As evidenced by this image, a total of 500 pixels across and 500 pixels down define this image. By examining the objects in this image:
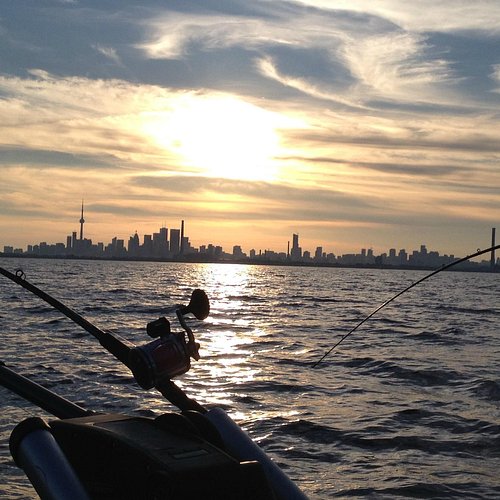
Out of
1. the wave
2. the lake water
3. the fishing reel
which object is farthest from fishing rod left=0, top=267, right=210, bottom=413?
the wave

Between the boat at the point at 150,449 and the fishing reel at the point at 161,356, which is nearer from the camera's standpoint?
the boat at the point at 150,449

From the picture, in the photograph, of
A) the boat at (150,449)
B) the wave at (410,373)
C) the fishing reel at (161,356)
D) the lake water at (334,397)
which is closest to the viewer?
the boat at (150,449)

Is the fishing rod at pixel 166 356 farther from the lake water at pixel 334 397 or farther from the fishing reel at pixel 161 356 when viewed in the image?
the lake water at pixel 334 397

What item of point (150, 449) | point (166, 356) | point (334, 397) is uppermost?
point (166, 356)

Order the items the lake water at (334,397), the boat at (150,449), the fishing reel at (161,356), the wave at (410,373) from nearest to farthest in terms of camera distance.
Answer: the boat at (150,449) < the fishing reel at (161,356) < the lake water at (334,397) < the wave at (410,373)

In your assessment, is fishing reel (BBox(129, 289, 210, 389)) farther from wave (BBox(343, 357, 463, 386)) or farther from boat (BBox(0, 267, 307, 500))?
wave (BBox(343, 357, 463, 386))

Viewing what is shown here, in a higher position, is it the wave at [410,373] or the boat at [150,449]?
the boat at [150,449]

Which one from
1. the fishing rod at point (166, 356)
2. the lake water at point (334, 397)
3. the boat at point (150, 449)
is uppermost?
the fishing rod at point (166, 356)

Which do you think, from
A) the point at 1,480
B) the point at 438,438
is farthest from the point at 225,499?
the point at 438,438

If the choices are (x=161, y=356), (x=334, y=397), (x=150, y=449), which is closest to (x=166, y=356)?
(x=161, y=356)

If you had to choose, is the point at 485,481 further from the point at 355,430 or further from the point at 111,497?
the point at 111,497

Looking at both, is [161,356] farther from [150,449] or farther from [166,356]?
[150,449]

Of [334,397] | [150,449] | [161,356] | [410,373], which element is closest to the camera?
[150,449]

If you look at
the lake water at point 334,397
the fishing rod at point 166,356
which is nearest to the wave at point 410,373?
the lake water at point 334,397
